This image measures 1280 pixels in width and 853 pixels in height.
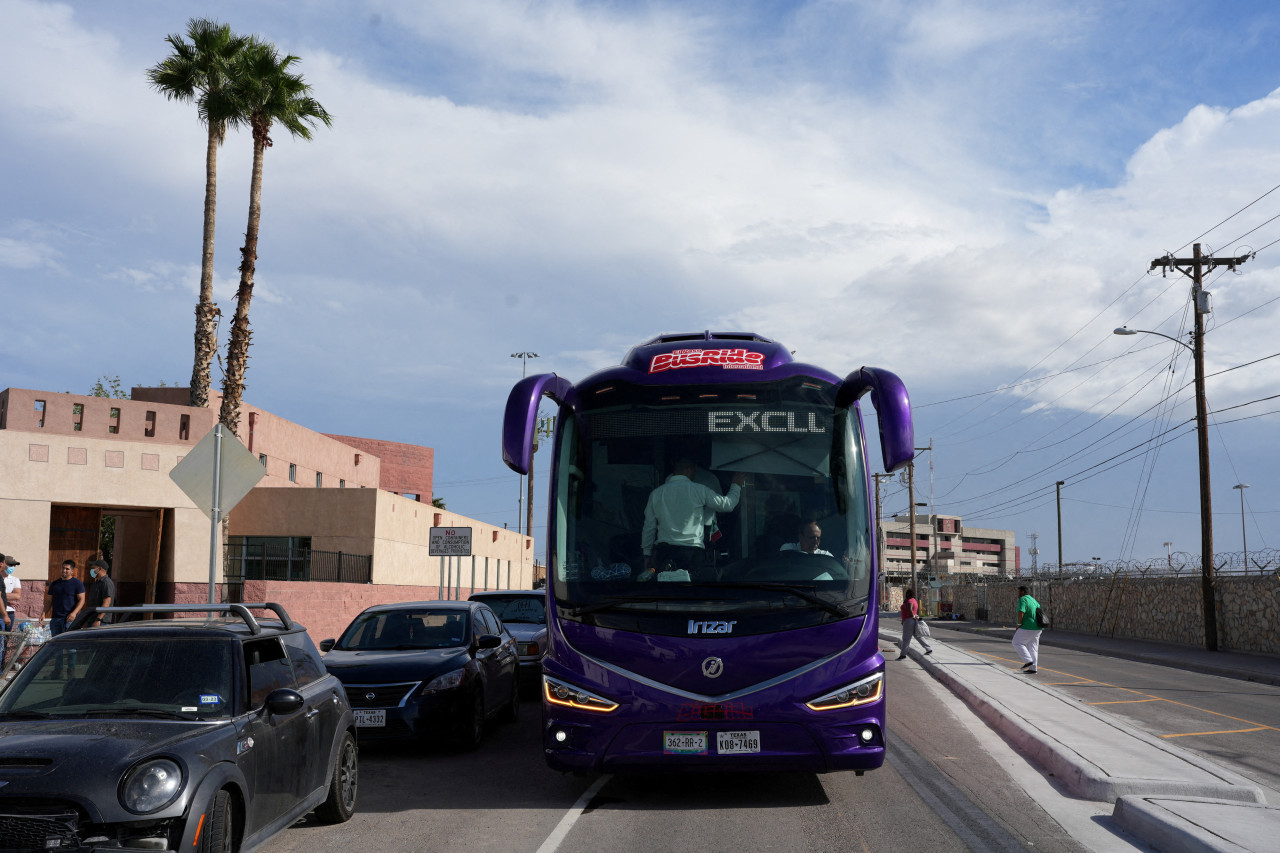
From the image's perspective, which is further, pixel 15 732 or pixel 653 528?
pixel 653 528

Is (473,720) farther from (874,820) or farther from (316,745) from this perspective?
(874,820)

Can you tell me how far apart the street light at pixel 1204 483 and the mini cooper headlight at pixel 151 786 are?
32239 millimetres

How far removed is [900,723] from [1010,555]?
195 meters

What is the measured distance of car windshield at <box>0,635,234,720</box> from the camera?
5.90 m

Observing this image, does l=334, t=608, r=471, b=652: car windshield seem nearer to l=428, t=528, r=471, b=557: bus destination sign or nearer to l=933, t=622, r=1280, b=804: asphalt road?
l=933, t=622, r=1280, b=804: asphalt road

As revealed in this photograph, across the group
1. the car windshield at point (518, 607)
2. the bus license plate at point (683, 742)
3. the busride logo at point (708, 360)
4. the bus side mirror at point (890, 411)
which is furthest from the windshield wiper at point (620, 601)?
the car windshield at point (518, 607)

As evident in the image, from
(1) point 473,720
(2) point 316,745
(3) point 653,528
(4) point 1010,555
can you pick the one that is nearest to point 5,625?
(1) point 473,720

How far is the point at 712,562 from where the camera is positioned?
25.6ft

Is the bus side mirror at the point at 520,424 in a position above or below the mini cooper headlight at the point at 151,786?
above

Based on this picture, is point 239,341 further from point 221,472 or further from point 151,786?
point 151,786

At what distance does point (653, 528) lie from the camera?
796cm

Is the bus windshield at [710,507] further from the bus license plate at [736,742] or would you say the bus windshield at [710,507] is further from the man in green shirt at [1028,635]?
the man in green shirt at [1028,635]

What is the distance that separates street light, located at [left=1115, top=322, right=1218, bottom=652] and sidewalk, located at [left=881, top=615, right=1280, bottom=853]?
18418mm

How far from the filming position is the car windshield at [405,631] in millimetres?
11609
